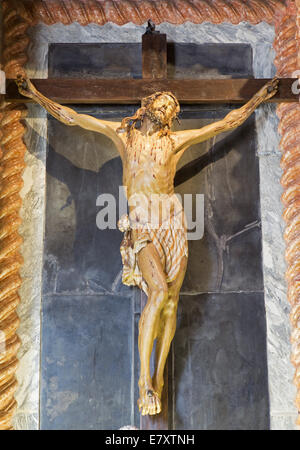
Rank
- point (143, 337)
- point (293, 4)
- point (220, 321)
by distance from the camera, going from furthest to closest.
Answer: point (293, 4)
point (220, 321)
point (143, 337)

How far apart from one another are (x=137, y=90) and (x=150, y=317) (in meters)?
1.70

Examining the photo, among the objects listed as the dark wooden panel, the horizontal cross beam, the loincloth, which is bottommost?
the loincloth

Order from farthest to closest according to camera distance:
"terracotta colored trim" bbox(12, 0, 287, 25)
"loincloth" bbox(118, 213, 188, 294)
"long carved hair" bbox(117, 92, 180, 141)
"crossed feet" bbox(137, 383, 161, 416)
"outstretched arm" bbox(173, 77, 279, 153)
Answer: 1. "terracotta colored trim" bbox(12, 0, 287, 25)
2. "outstretched arm" bbox(173, 77, 279, 153)
3. "long carved hair" bbox(117, 92, 180, 141)
4. "loincloth" bbox(118, 213, 188, 294)
5. "crossed feet" bbox(137, 383, 161, 416)

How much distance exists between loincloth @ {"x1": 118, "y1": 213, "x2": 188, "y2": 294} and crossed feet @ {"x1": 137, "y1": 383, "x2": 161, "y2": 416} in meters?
0.63

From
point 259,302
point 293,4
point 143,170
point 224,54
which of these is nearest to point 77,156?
point 143,170

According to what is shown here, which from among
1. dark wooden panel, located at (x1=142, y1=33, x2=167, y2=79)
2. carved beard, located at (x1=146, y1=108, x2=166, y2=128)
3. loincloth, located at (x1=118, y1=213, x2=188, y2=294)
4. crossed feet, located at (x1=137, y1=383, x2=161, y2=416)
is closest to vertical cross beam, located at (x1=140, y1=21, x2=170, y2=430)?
dark wooden panel, located at (x1=142, y1=33, x2=167, y2=79)

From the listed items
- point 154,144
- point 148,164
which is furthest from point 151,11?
point 148,164

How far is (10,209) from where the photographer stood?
4.55m

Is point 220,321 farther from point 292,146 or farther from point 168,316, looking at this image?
point 292,146

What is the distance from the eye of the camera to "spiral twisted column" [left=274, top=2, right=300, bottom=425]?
444cm

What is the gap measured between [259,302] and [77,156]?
5.67 feet

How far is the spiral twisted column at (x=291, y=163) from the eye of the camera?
4438 millimetres

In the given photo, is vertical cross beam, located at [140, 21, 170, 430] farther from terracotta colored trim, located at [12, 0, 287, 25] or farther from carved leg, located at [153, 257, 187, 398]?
carved leg, located at [153, 257, 187, 398]

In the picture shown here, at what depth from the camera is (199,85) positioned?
4676mm
